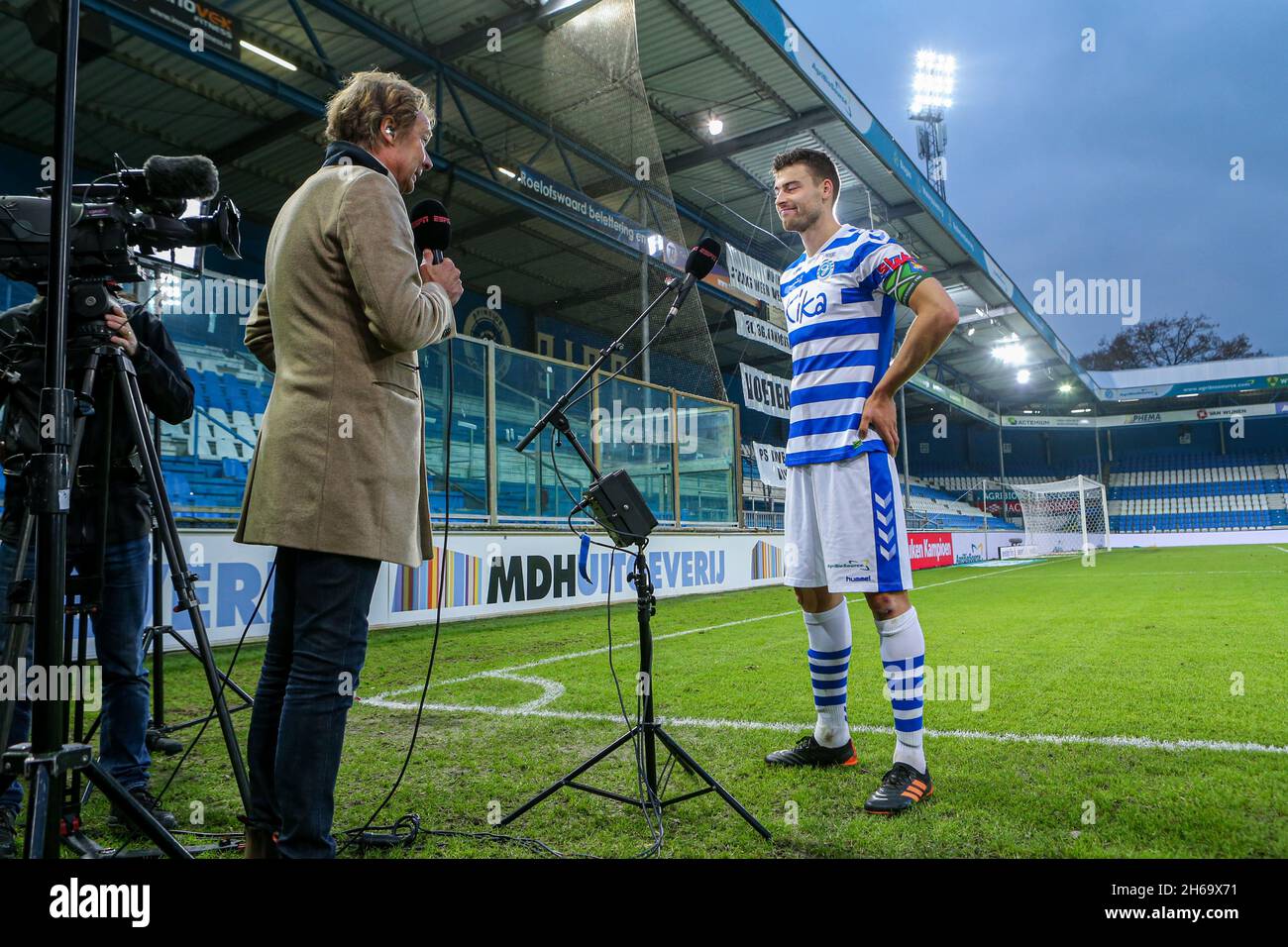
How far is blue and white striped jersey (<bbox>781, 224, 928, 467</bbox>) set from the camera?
8.04 feet

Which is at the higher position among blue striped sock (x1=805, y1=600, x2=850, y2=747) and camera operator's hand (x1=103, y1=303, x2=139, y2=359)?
camera operator's hand (x1=103, y1=303, x2=139, y2=359)

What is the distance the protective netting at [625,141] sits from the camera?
9984 millimetres

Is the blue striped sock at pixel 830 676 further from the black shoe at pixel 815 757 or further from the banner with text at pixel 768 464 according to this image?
the banner with text at pixel 768 464

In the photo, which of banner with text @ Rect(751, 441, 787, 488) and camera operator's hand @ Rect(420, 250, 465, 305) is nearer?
camera operator's hand @ Rect(420, 250, 465, 305)

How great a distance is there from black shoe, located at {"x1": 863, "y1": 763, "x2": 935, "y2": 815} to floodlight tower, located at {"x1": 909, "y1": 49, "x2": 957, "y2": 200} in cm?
3222

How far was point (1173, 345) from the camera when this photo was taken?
49594 mm

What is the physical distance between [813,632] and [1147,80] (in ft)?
397

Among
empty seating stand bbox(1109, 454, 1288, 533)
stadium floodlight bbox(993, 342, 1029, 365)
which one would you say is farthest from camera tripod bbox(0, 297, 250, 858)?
empty seating stand bbox(1109, 454, 1288, 533)

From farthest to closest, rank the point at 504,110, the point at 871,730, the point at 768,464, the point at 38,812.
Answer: the point at 768,464
the point at 504,110
the point at 871,730
the point at 38,812

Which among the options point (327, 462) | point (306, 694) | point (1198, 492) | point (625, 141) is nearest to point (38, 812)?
point (306, 694)

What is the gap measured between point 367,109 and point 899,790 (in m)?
2.24

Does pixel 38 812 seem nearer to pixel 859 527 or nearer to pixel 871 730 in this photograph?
pixel 859 527

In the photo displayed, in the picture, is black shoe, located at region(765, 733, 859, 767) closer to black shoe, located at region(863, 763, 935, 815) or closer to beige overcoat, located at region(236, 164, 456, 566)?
black shoe, located at region(863, 763, 935, 815)
